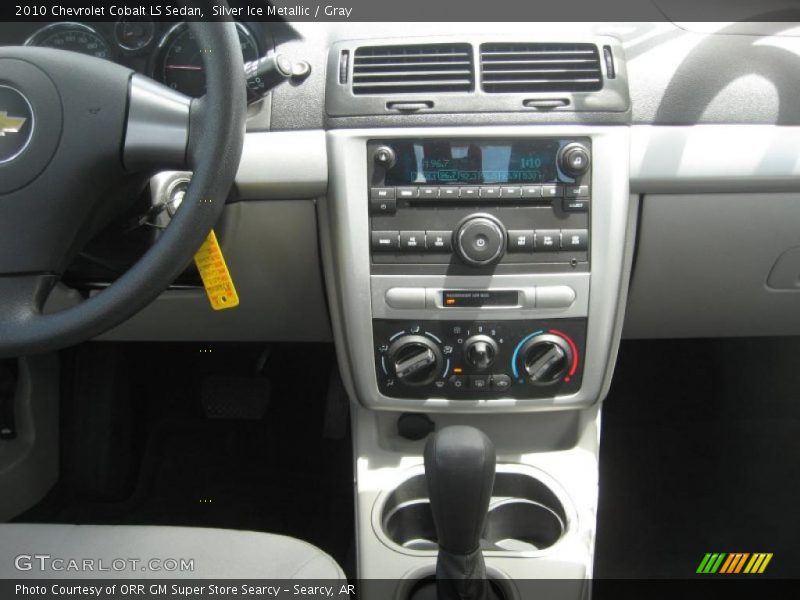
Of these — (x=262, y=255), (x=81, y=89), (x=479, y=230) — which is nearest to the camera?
(x=81, y=89)

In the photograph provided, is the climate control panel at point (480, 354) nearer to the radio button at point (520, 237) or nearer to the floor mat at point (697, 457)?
the radio button at point (520, 237)

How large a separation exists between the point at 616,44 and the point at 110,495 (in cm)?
140

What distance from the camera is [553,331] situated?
1.24 meters

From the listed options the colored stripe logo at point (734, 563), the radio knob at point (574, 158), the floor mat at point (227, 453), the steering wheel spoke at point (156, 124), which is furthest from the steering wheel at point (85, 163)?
the colored stripe logo at point (734, 563)

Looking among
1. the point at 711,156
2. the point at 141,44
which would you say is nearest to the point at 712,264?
the point at 711,156

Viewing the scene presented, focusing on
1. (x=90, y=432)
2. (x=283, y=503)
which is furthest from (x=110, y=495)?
(x=283, y=503)

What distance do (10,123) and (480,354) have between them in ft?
2.30

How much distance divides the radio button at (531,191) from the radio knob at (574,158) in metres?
0.05

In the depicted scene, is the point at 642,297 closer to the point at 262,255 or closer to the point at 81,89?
the point at 262,255

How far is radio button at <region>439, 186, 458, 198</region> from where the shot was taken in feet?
3.84

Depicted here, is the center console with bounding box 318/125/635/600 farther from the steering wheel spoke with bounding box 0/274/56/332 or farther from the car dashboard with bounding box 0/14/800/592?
the steering wheel spoke with bounding box 0/274/56/332

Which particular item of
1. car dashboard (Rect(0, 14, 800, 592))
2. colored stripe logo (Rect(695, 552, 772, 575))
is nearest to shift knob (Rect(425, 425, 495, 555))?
car dashboard (Rect(0, 14, 800, 592))

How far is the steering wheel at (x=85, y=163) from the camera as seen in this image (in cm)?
93

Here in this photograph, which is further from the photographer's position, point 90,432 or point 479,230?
point 90,432
